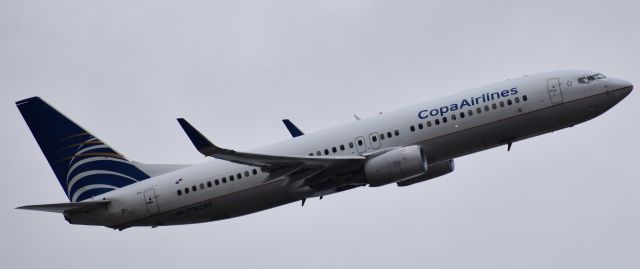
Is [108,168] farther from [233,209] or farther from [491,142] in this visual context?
[491,142]

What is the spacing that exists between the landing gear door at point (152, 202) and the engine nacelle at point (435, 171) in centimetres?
1468

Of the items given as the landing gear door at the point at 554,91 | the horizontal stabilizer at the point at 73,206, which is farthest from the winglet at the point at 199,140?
the landing gear door at the point at 554,91

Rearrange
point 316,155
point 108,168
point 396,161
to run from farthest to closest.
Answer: point 108,168, point 316,155, point 396,161

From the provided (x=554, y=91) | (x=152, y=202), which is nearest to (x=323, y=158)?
(x=152, y=202)

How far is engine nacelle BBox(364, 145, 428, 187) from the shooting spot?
50719mm

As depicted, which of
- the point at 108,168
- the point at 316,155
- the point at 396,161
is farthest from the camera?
the point at 108,168

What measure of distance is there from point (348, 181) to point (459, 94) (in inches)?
314

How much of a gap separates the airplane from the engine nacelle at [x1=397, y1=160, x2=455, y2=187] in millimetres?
68

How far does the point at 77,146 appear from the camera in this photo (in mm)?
60188

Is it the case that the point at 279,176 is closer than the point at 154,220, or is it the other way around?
the point at 279,176

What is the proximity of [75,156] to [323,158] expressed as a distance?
17896 millimetres

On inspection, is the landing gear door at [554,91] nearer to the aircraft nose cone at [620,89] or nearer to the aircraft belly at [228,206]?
the aircraft nose cone at [620,89]

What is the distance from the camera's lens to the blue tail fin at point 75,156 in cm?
5919

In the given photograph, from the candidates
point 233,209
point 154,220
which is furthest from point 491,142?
point 154,220
